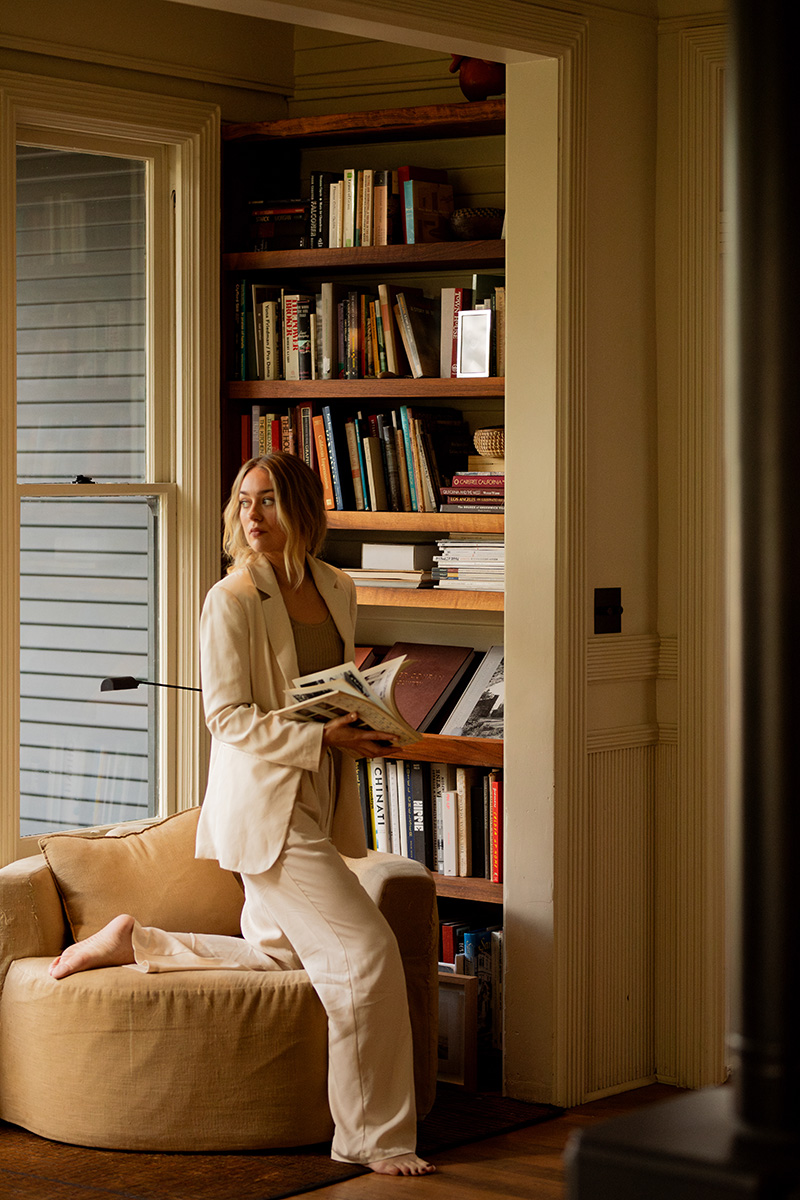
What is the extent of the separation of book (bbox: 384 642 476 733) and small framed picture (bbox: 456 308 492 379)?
86cm

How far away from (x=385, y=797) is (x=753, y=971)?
12.4 feet

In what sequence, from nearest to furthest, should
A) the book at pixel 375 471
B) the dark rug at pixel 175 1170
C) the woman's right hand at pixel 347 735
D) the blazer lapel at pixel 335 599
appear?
1. the dark rug at pixel 175 1170
2. the woman's right hand at pixel 347 735
3. the blazer lapel at pixel 335 599
4. the book at pixel 375 471

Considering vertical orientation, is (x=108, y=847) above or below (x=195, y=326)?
below

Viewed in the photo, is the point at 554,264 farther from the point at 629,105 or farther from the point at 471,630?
the point at 471,630

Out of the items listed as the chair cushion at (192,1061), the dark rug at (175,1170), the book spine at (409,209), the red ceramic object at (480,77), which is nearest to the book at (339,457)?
the book spine at (409,209)

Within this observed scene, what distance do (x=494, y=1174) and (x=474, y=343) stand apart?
224 centimetres

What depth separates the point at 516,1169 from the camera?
3.17m

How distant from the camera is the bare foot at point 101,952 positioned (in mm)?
3305

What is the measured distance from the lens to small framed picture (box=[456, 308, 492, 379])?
3.99m

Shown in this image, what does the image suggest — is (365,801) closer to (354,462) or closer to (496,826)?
(496,826)

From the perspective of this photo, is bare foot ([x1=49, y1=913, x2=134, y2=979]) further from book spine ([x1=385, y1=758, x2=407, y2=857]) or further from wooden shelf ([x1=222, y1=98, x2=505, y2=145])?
wooden shelf ([x1=222, y1=98, x2=505, y2=145])

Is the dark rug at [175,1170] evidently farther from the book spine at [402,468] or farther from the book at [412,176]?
the book at [412,176]

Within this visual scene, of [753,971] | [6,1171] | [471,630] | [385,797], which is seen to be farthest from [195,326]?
[753,971]

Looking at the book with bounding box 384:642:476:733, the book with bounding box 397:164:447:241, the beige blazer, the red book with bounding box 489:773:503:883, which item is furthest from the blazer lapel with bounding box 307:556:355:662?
the book with bounding box 397:164:447:241
